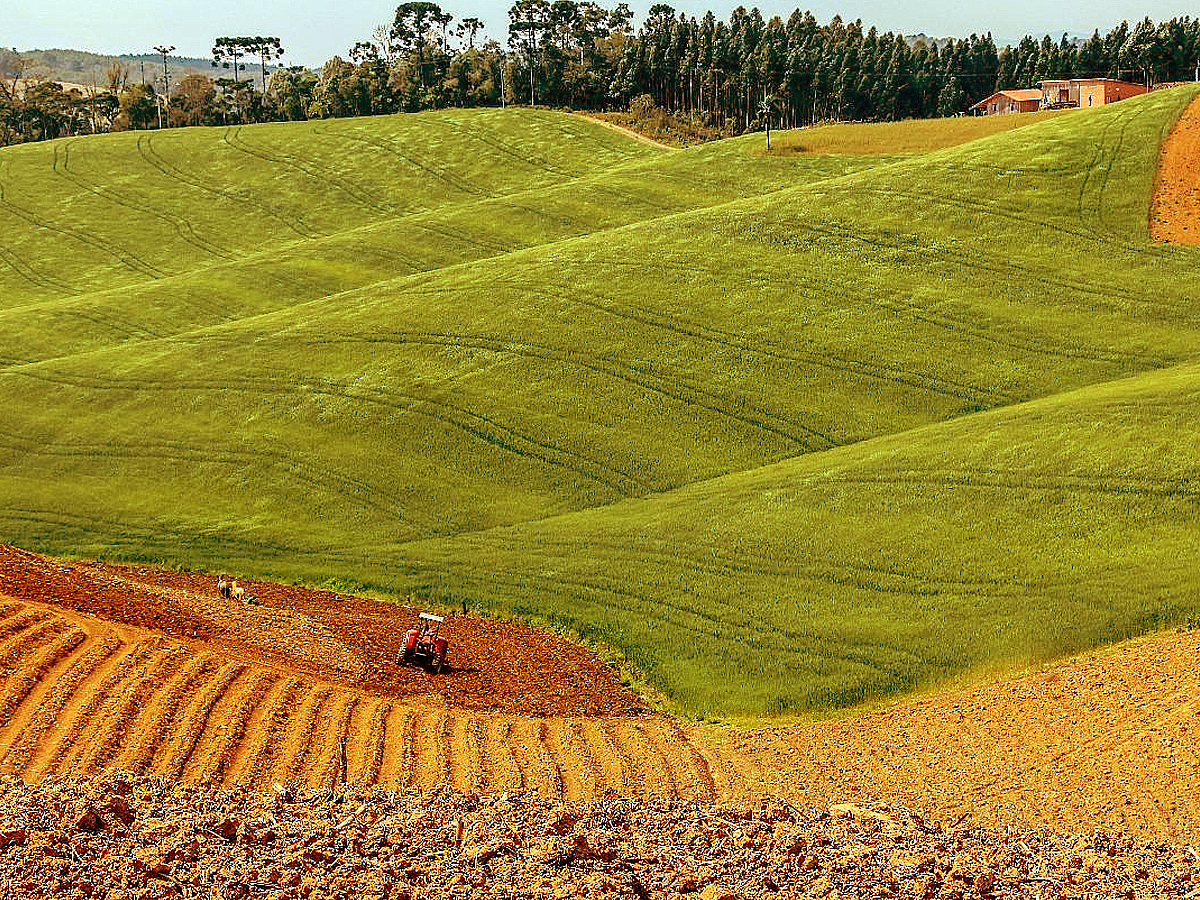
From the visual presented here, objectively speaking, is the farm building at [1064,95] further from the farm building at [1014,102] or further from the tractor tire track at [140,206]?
the tractor tire track at [140,206]

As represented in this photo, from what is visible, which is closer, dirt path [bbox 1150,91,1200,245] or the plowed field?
the plowed field

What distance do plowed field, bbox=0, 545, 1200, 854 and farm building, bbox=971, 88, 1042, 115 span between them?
108 m

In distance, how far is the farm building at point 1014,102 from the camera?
119562 mm

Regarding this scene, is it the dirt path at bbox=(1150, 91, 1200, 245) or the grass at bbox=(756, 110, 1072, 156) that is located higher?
the grass at bbox=(756, 110, 1072, 156)

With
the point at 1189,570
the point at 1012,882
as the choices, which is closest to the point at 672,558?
the point at 1189,570

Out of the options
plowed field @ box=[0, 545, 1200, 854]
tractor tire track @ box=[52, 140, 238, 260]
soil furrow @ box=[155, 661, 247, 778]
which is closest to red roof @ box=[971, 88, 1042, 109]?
tractor tire track @ box=[52, 140, 238, 260]

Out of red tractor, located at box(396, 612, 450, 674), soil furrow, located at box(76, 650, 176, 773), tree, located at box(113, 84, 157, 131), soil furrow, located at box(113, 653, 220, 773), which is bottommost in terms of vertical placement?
red tractor, located at box(396, 612, 450, 674)

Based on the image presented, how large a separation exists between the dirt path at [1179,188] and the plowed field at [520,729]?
38.1m

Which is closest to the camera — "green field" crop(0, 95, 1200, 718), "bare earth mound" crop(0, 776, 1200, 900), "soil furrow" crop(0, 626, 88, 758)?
"bare earth mound" crop(0, 776, 1200, 900)

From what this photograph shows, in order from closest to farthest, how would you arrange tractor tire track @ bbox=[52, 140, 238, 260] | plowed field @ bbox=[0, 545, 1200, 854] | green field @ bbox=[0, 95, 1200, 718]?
plowed field @ bbox=[0, 545, 1200, 854] → green field @ bbox=[0, 95, 1200, 718] → tractor tire track @ bbox=[52, 140, 238, 260]

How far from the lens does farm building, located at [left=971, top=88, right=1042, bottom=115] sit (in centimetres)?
11956

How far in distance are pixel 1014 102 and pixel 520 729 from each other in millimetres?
116353

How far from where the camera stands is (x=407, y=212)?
82.9 m

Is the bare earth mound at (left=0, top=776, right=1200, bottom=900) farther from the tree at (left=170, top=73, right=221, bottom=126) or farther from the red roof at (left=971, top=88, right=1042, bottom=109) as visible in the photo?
the tree at (left=170, top=73, right=221, bottom=126)
